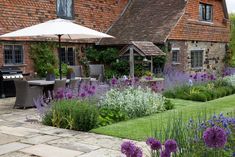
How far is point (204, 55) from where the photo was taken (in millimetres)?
21203

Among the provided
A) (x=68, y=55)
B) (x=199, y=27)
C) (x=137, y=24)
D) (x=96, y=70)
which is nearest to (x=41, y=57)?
(x=68, y=55)

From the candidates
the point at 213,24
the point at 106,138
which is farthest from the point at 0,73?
the point at 213,24

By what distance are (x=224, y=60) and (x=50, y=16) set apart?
12.8m

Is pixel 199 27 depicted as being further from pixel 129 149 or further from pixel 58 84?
pixel 129 149

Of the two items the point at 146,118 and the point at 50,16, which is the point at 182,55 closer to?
the point at 50,16

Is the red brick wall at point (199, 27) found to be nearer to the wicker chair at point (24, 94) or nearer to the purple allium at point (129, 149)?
the wicker chair at point (24, 94)

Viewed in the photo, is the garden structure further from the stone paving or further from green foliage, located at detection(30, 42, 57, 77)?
the stone paving

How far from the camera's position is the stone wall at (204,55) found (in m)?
18.8

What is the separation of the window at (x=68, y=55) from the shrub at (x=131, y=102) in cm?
734

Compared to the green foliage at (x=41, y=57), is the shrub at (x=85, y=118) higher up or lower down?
lower down

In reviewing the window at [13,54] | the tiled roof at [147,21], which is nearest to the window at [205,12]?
the tiled roof at [147,21]

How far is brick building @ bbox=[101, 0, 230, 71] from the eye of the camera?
58.0ft

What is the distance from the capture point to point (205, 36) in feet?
69.2

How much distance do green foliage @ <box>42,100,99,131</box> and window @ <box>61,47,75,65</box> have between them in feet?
27.6
